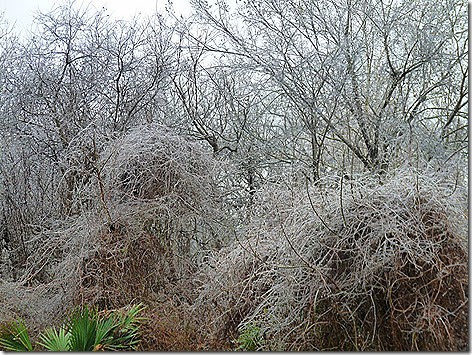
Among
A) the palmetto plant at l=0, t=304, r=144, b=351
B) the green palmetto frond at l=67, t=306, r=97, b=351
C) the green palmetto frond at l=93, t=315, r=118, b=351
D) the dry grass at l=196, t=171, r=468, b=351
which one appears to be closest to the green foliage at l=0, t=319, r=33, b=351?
the palmetto plant at l=0, t=304, r=144, b=351

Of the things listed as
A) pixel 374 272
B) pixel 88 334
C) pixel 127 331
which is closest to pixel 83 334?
pixel 88 334

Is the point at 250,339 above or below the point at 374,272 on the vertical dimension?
Result: below

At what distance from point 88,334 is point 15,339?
41 cm

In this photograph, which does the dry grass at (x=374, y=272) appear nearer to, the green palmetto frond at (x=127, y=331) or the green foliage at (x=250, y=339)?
the green foliage at (x=250, y=339)

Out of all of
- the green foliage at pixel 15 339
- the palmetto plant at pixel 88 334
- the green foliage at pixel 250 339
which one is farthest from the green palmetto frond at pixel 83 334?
the green foliage at pixel 250 339

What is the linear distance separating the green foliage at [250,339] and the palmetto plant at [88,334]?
54cm

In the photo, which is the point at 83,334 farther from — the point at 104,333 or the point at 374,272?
the point at 374,272

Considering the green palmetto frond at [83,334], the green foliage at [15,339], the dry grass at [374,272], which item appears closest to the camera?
the dry grass at [374,272]

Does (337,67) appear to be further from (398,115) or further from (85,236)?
(85,236)

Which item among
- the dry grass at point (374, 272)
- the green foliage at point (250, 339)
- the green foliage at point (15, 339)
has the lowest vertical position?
the green foliage at point (250, 339)

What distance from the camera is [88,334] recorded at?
9.24 feet

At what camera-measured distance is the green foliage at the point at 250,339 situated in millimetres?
2834

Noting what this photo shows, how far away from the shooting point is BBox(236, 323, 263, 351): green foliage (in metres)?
2.83

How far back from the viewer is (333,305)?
2.53 m
